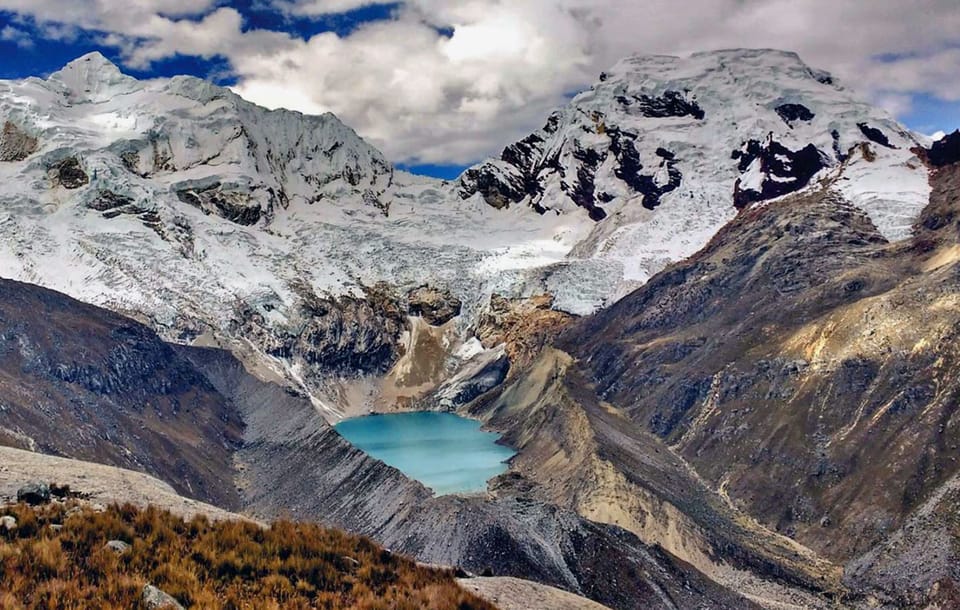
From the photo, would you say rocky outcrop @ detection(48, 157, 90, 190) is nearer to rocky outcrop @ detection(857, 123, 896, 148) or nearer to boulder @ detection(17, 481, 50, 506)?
rocky outcrop @ detection(857, 123, 896, 148)

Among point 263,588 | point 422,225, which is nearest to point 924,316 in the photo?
point 263,588

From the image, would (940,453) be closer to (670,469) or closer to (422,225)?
(670,469)

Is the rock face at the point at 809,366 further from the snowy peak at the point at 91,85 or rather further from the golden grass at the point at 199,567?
the snowy peak at the point at 91,85

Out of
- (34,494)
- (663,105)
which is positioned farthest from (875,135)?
(34,494)

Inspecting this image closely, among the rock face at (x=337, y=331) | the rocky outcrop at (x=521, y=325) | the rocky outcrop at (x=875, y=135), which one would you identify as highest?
the rocky outcrop at (x=875, y=135)

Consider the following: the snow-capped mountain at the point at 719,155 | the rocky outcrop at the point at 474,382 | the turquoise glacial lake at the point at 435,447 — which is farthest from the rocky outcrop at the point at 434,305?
the snow-capped mountain at the point at 719,155

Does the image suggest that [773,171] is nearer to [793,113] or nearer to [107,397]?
[793,113]
